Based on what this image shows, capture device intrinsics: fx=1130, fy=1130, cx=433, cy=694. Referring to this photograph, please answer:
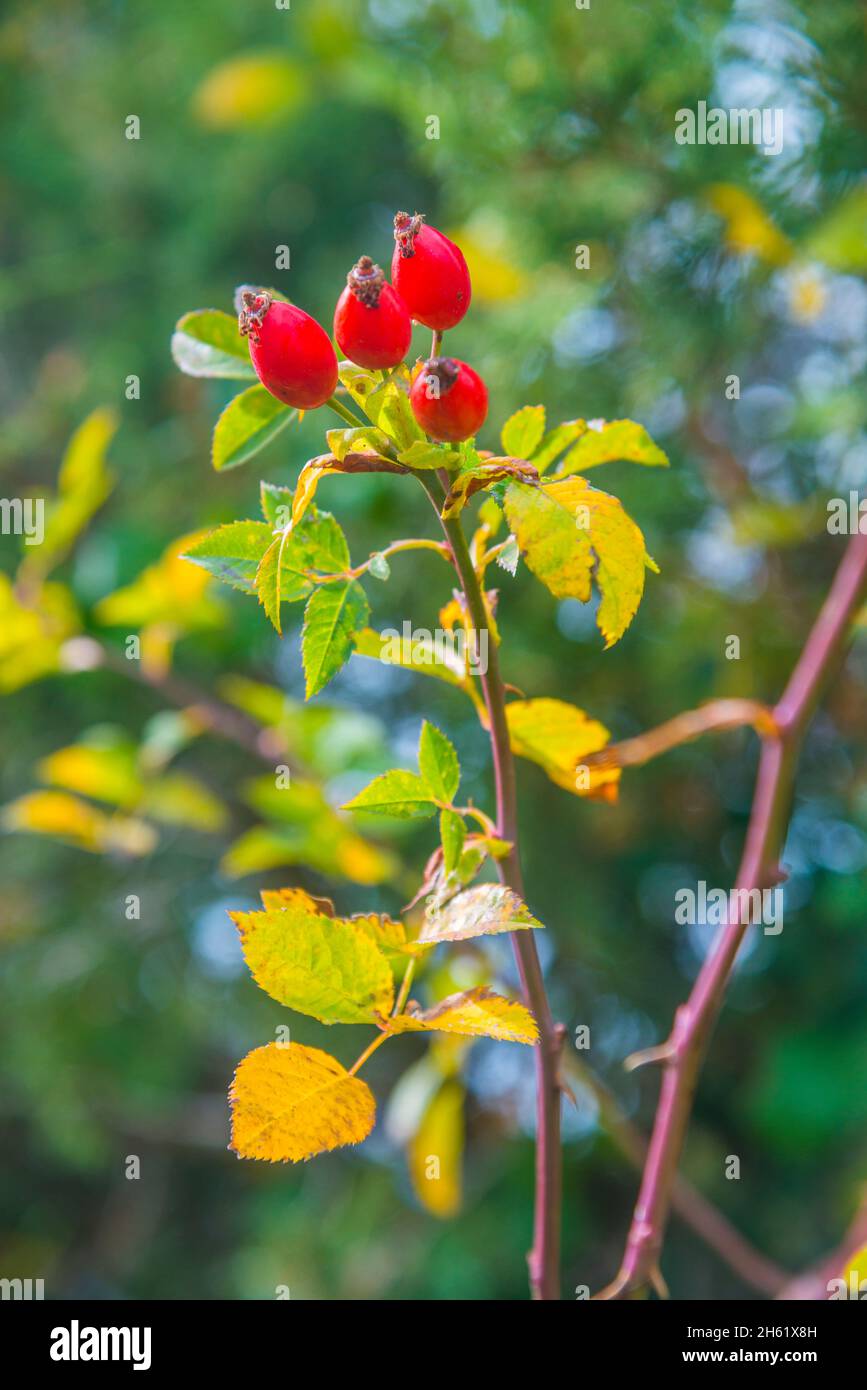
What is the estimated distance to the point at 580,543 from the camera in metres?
0.18

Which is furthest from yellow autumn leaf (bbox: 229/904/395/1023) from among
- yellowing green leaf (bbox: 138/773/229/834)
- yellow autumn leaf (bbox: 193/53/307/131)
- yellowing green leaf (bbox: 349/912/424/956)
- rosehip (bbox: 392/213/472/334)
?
yellow autumn leaf (bbox: 193/53/307/131)

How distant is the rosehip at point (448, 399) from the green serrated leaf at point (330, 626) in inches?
1.5

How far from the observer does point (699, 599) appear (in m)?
0.68

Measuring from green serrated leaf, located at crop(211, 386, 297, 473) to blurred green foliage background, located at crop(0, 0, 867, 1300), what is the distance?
1.01 ft

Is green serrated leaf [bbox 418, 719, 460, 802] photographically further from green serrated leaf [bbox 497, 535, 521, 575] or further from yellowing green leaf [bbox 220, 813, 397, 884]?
yellowing green leaf [bbox 220, 813, 397, 884]

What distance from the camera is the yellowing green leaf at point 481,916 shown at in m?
0.18

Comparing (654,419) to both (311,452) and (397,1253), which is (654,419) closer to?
(311,452)

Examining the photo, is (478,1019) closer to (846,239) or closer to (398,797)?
(398,797)

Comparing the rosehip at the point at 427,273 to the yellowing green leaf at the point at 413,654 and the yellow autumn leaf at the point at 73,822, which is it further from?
the yellow autumn leaf at the point at 73,822

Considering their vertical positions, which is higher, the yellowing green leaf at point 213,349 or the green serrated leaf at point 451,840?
the yellowing green leaf at point 213,349

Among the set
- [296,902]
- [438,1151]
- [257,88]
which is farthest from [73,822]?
[257,88]

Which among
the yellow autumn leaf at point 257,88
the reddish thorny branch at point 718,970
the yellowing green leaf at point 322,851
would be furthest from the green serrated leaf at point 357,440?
the yellow autumn leaf at point 257,88

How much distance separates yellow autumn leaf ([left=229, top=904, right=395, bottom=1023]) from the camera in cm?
20
